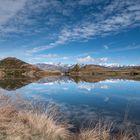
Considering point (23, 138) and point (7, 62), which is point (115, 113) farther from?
point (7, 62)

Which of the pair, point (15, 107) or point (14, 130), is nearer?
point (14, 130)

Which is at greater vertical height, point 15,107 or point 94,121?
point 15,107

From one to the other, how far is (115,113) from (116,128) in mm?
4567

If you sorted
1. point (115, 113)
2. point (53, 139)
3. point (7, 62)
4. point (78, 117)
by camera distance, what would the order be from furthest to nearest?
1. point (7, 62)
2. point (115, 113)
3. point (78, 117)
4. point (53, 139)

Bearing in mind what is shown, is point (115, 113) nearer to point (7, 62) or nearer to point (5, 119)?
point (5, 119)

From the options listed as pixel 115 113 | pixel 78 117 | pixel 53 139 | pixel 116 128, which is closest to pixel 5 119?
pixel 53 139

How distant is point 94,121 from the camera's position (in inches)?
528

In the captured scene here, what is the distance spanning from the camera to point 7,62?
581ft

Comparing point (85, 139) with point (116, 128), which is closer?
point (85, 139)

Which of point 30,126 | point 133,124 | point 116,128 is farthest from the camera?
point 133,124

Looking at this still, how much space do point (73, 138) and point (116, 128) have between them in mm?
3645

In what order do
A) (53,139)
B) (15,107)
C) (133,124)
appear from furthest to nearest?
1. (133,124)
2. (15,107)
3. (53,139)

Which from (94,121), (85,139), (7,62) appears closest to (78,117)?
(94,121)

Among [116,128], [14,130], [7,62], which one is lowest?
[116,128]
